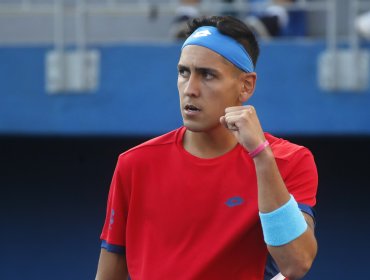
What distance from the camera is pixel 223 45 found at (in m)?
3.04

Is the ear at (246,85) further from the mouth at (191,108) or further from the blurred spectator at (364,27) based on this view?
the blurred spectator at (364,27)

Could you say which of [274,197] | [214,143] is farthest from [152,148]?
[274,197]

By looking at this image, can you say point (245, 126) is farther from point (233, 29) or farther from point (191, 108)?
point (233, 29)

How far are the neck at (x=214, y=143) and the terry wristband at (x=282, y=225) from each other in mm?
378

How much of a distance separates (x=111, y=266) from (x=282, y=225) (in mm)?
731

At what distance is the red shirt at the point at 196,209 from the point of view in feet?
9.61

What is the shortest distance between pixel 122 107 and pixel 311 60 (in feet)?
4.55

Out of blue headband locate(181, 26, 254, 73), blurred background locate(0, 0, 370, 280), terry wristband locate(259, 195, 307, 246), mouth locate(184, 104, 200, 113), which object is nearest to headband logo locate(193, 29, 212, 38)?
blue headband locate(181, 26, 254, 73)

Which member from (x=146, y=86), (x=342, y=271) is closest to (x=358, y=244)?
(x=342, y=271)

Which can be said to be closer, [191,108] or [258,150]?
[258,150]

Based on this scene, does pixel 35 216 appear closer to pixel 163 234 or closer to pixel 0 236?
pixel 0 236

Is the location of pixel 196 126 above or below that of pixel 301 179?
above

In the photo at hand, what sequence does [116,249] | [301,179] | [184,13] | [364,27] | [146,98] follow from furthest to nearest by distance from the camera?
1. [184,13]
2. [146,98]
3. [364,27]
4. [116,249]
5. [301,179]

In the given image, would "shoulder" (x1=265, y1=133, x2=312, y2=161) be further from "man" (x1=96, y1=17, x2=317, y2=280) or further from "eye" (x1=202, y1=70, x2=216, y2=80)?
"eye" (x1=202, y1=70, x2=216, y2=80)
